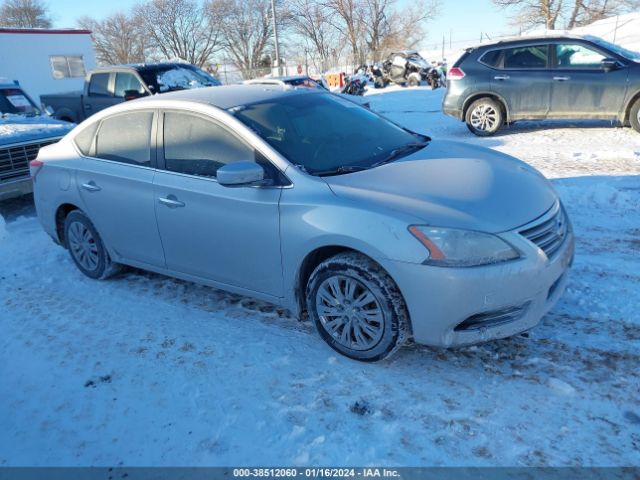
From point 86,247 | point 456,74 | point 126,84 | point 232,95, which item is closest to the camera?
point 232,95

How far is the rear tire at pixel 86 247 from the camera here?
4.87m

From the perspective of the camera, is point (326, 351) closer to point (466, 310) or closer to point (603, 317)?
point (466, 310)

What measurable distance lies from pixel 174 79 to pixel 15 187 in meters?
4.64

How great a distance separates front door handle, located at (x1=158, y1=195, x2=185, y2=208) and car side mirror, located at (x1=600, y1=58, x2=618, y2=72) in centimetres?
821

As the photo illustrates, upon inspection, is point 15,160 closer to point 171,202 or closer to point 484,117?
point 171,202

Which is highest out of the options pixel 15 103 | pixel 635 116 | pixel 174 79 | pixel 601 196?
pixel 174 79

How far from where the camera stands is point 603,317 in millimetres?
3648

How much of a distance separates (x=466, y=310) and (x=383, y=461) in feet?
3.07

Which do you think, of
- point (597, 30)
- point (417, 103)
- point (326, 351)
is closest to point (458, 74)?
point (417, 103)

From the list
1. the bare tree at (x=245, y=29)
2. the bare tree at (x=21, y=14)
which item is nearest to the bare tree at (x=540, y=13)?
the bare tree at (x=245, y=29)

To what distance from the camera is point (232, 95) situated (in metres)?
4.24

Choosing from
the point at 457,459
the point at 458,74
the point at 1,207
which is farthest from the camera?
the point at 458,74

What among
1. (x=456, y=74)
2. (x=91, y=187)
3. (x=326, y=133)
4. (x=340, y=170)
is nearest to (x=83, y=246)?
(x=91, y=187)

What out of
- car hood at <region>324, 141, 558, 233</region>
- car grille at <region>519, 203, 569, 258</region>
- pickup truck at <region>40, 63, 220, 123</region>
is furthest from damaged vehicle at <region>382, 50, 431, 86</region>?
car grille at <region>519, 203, 569, 258</region>
